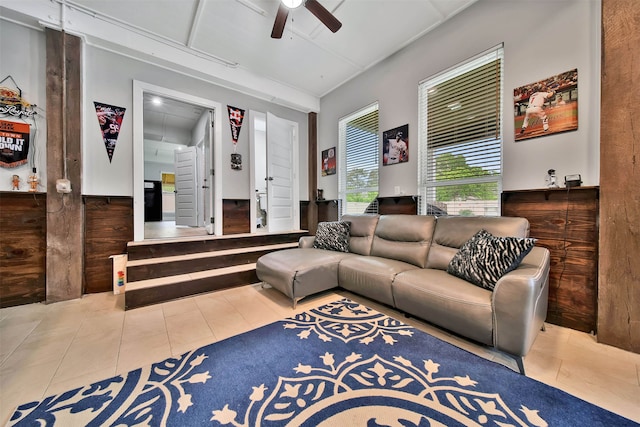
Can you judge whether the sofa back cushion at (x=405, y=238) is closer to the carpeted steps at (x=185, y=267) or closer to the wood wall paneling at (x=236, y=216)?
the carpeted steps at (x=185, y=267)

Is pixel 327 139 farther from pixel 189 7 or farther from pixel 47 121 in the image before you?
pixel 47 121

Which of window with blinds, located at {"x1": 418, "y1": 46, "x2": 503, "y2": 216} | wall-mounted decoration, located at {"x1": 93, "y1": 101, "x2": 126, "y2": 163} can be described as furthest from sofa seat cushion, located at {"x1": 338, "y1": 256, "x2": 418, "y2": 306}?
wall-mounted decoration, located at {"x1": 93, "y1": 101, "x2": 126, "y2": 163}

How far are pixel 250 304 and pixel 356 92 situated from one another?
11.7ft

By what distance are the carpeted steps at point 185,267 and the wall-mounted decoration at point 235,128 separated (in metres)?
1.23

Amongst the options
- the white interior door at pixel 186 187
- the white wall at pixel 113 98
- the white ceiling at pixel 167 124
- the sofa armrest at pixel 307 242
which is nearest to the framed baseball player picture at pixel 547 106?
the sofa armrest at pixel 307 242

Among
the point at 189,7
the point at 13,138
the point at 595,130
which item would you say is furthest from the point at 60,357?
the point at 595,130

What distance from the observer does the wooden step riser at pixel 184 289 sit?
2389 mm

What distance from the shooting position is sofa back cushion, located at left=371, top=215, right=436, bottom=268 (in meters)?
2.52

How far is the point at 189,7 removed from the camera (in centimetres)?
256

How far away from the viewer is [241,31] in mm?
2910

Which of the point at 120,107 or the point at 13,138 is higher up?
the point at 120,107

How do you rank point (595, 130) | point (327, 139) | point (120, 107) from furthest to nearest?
point (327, 139) < point (120, 107) < point (595, 130)

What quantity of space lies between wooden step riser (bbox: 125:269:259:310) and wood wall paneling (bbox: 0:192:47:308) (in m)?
1.14

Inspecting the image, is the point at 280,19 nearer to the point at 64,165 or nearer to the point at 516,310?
the point at 64,165
